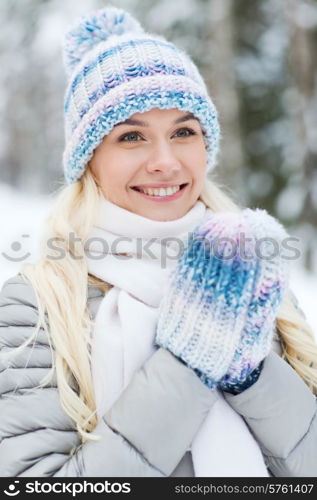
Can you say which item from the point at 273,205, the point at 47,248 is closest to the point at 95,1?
the point at 273,205

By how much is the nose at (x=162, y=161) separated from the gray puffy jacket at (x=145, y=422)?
57 centimetres

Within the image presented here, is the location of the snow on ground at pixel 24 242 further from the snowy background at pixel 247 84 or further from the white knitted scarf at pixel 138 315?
the white knitted scarf at pixel 138 315

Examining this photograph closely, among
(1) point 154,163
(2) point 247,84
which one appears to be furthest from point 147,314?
(2) point 247,84

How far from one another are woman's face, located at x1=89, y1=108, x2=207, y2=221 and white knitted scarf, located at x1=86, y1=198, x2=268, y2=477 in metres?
0.05

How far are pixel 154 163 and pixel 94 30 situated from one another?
64 centimetres

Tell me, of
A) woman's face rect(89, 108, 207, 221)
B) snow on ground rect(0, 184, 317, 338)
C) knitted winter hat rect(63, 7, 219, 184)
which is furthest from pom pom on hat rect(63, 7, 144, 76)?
snow on ground rect(0, 184, 317, 338)

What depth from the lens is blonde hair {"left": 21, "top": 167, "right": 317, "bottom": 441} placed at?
5.14ft

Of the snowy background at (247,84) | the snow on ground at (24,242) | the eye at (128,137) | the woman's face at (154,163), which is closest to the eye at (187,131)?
the woman's face at (154,163)

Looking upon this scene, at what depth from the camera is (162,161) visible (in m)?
1.71

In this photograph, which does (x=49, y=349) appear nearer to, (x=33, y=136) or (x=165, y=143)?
(x=165, y=143)

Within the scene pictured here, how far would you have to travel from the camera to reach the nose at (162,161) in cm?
171

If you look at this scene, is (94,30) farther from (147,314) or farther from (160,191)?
(147,314)
